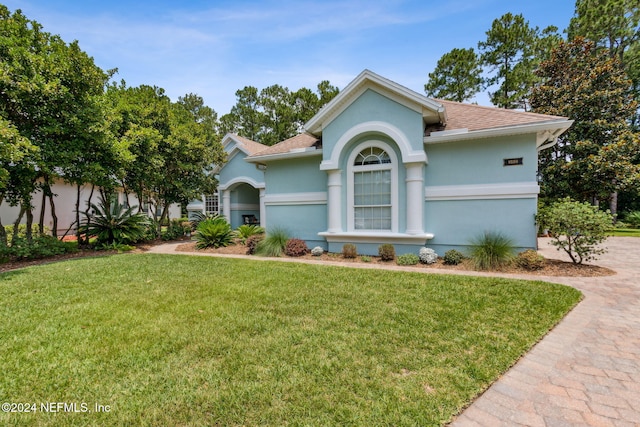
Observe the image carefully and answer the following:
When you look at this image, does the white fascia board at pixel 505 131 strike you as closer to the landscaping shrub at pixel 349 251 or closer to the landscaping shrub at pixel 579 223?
the landscaping shrub at pixel 579 223

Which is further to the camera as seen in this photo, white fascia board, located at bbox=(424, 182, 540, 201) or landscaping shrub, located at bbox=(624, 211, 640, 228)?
landscaping shrub, located at bbox=(624, 211, 640, 228)

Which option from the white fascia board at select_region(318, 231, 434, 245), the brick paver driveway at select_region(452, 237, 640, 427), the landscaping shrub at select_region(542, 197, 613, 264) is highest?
the landscaping shrub at select_region(542, 197, 613, 264)

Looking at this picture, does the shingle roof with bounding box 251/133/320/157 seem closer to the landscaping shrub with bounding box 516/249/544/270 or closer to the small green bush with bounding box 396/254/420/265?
the small green bush with bounding box 396/254/420/265

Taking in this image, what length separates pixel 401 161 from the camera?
9703 millimetres

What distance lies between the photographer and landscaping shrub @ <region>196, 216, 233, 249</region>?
501 inches

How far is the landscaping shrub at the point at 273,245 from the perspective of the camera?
1096 cm

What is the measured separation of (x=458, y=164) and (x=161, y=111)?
14.3 m

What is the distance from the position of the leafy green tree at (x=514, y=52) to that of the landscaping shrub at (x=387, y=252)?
19428 mm

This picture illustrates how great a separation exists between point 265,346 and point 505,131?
8864 mm

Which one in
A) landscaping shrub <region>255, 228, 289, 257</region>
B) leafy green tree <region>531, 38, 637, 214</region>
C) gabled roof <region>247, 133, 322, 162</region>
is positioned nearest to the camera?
landscaping shrub <region>255, 228, 289, 257</region>

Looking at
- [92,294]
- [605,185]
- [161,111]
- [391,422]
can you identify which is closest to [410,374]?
[391,422]

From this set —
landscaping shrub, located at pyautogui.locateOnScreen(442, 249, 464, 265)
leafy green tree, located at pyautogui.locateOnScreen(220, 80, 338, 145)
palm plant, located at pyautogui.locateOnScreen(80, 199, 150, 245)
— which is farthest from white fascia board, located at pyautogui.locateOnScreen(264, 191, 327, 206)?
leafy green tree, located at pyautogui.locateOnScreen(220, 80, 338, 145)

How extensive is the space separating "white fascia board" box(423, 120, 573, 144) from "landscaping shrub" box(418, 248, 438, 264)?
361 centimetres

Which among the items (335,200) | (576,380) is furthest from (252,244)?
(576,380)
